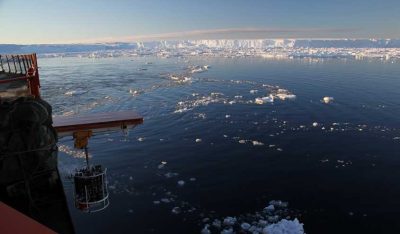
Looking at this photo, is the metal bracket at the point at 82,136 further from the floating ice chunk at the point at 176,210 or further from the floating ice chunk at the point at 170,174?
the floating ice chunk at the point at 170,174

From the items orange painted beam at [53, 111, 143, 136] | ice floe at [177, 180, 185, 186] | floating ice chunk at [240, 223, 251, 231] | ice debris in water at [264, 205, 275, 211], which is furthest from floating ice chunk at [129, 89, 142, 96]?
orange painted beam at [53, 111, 143, 136]

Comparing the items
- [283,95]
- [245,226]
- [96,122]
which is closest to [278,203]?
[245,226]

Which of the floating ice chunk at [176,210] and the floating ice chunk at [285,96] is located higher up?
the floating ice chunk at [285,96]

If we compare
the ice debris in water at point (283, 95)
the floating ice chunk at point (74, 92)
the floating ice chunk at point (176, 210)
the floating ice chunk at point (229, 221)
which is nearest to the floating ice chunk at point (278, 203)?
the floating ice chunk at point (229, 221)

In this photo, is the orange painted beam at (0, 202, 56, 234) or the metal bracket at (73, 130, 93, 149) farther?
the metal bracket at (73, 130, 93, 149)

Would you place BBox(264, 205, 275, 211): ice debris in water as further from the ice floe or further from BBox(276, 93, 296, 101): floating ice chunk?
BBox(276, 93, 296, 101): floating ice chunk

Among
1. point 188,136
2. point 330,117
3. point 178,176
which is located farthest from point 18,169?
point 330,117
